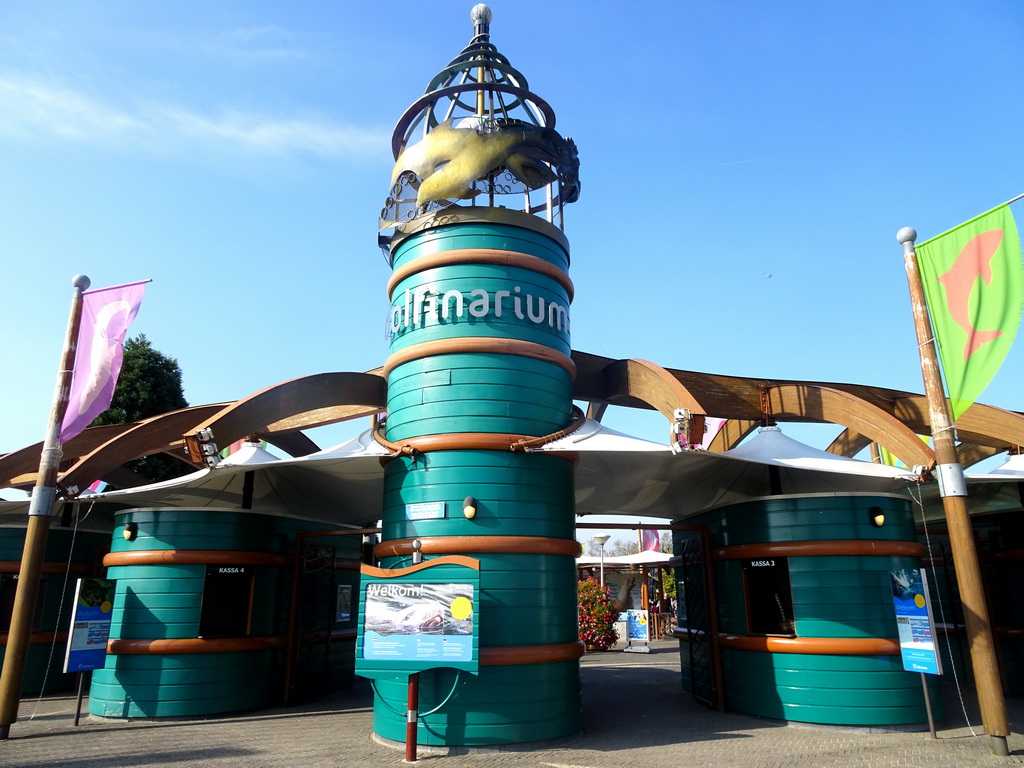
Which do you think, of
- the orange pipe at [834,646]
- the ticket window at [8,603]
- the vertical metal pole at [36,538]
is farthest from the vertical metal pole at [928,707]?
the ticket window at [8,603]

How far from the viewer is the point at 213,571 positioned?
13.4m

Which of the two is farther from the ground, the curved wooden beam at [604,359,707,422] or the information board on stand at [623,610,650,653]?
the curved wooden beam at [604,359,707,422]

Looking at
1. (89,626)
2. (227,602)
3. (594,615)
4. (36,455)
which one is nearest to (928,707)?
(227,602)

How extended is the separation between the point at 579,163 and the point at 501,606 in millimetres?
8686

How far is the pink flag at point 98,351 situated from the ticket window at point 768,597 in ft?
38.3

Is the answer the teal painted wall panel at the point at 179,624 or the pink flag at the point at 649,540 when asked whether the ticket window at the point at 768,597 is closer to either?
the teal painted wall panel at the point at 179,624

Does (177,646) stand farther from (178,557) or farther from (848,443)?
(848,443)

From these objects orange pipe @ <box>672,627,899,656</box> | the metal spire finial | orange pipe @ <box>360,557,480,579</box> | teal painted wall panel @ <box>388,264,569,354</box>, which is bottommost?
orange pipe @ <box>672,627,899,656</box>

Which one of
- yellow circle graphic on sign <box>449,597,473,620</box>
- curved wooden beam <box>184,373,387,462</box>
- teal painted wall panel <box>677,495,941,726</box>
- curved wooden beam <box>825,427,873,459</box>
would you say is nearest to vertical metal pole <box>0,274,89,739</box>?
curved wooden beam <box>184,373,387,462</box>

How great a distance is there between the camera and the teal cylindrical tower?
1061 cm

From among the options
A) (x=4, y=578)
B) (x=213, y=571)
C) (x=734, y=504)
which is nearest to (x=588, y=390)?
(x=734, y=504)

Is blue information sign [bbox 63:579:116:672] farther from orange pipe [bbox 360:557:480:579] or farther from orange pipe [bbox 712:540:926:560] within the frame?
orange pipe [bbox 712:540:926:560]

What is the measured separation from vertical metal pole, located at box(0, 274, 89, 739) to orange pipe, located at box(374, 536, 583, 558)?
19.8ft

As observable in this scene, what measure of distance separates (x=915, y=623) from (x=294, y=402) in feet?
35.5
